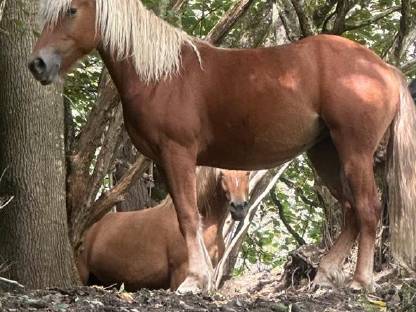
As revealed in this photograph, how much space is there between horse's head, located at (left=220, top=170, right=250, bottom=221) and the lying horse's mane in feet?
6.19

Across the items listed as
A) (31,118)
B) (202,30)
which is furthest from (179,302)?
(202,30)

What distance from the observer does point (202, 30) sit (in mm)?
9242

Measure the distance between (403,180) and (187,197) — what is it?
1.41 meters

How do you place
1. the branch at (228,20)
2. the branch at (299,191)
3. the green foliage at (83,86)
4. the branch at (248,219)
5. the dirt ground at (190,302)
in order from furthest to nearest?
the branch at (299,191) → the green foliage at (83,86) → the branch at (248,219) → the branch at (228,20) → the dirt ground at (190,302)

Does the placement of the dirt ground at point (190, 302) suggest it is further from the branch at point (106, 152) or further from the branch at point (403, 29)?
the branch at point (403, 29)

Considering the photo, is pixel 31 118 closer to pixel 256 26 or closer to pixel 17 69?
pixel 17 69

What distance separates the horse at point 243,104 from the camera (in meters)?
5.32

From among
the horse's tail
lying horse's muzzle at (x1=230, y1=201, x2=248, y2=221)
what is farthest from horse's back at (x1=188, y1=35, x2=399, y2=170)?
lying horse's muzzle at (x1=230, y1=201, x2=248, y2=221)

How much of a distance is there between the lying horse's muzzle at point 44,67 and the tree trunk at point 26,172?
38.9 inches

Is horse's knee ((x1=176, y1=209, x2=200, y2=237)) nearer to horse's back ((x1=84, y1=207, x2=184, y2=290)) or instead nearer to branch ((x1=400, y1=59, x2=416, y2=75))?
horse's back ((x1=84, y1=207, x2=184, y2=290))

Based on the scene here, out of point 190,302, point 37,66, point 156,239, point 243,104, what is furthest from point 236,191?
point 190,302

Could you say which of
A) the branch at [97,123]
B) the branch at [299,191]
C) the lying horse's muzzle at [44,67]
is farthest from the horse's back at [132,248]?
the branch at [299,191]

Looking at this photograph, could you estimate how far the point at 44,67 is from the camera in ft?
17.0

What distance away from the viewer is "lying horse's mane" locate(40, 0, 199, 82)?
5.41m
